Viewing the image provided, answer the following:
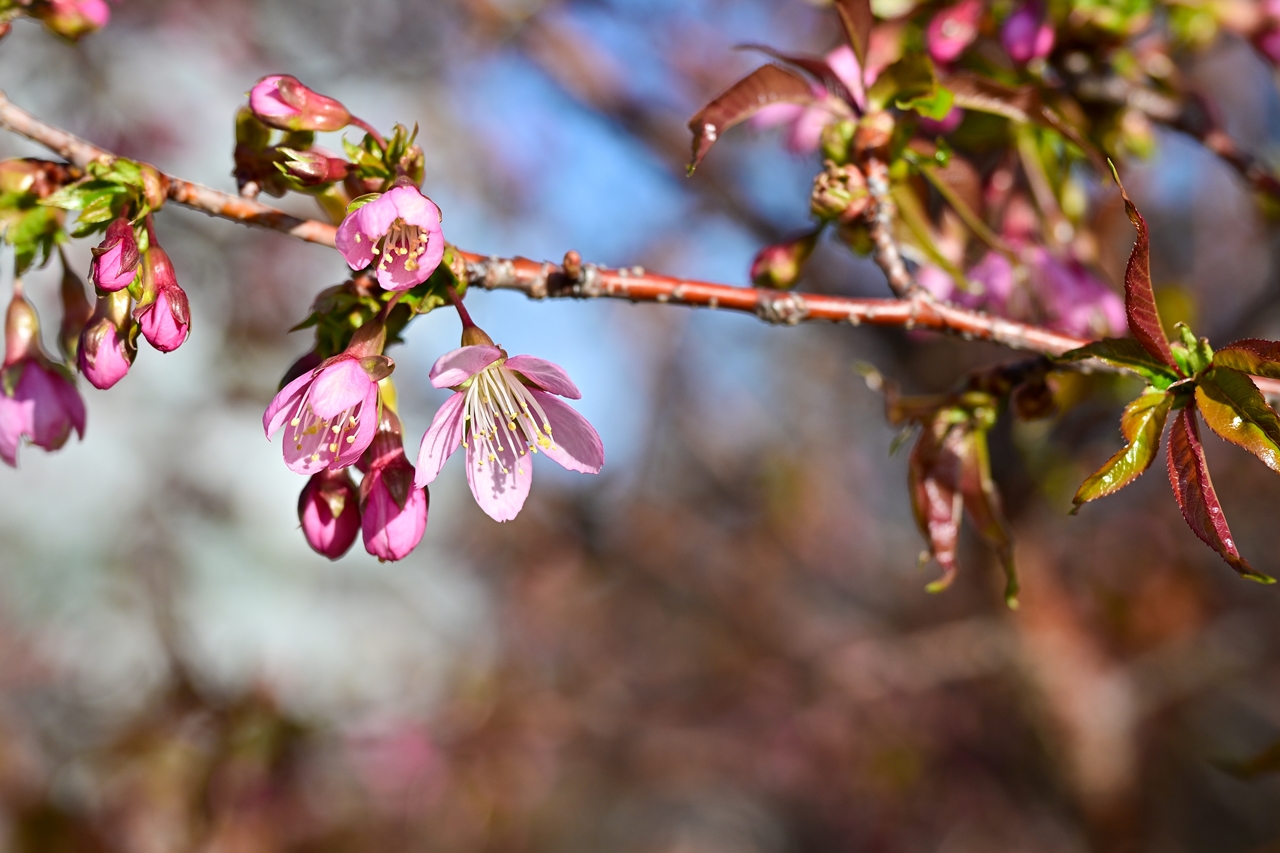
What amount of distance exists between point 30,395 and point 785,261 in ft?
3.58

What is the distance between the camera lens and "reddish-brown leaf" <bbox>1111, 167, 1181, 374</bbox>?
0.82 metres

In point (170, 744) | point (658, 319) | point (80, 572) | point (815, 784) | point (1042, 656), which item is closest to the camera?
point (1042, 656)

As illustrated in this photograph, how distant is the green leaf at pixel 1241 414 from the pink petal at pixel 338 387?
0.86 meters

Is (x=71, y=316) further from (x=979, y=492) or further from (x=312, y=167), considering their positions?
(x=979, y=492)

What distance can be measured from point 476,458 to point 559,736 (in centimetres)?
299

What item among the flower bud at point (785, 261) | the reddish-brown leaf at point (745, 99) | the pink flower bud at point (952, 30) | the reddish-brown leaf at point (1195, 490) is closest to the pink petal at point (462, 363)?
the reddish-brown leaf at point (745, 99)

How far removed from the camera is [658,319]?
5703 millimetres

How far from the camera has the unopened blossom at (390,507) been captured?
96 cm

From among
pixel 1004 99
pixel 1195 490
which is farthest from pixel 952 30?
pixel 1195 490

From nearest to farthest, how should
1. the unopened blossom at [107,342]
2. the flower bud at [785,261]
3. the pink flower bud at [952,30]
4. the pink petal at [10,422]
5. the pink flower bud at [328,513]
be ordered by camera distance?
the unopened blossom at [107,342], the pink flower bud at [328,513], the pink petal at [10,422], the flower bud at [785,261], the pink flower bud at [952,30]

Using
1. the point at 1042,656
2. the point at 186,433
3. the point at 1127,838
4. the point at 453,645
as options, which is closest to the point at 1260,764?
the point at 1042,656

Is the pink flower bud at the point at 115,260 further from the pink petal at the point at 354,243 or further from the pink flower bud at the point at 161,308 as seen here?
the pink petal at the point at 354,243

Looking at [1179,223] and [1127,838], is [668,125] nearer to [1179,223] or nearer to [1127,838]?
[1127,838]

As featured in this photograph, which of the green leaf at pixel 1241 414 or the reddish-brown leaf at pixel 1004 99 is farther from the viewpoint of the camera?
the reddish-brown leaf at pixel 1004 99
